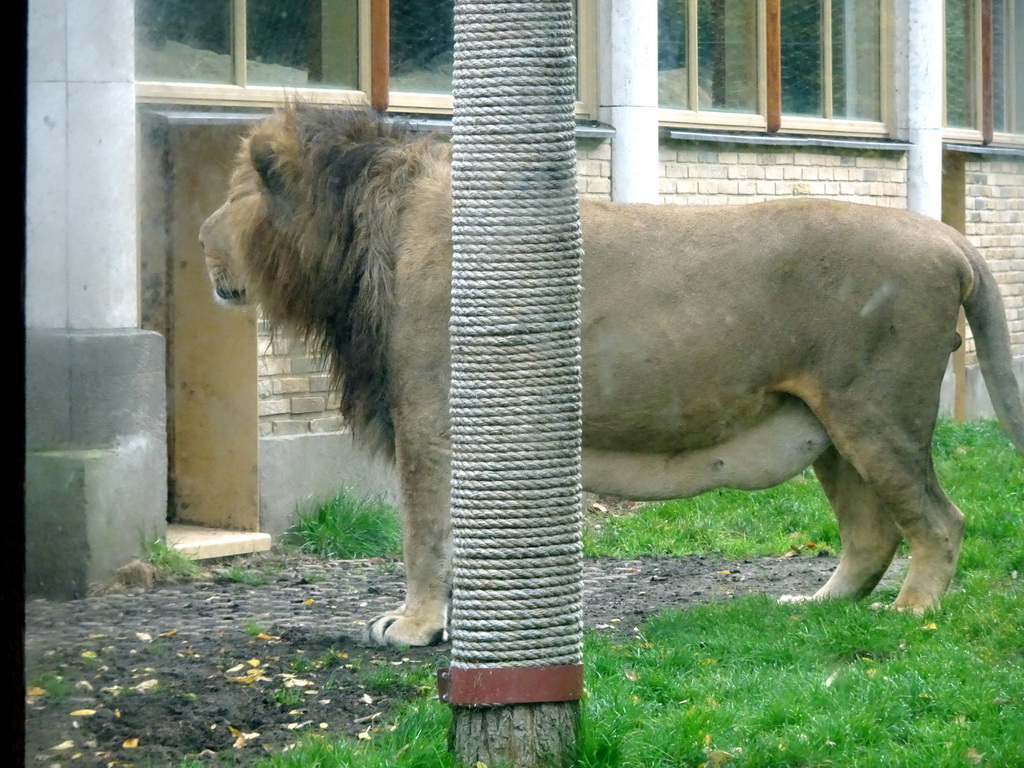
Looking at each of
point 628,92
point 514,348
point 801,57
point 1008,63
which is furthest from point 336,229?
point 801,57

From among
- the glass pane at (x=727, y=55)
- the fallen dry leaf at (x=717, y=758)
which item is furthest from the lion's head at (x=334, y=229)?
the glass pane at (x=727, y=55)

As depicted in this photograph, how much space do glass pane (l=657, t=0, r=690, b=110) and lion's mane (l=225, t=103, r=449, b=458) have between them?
4848 millimetres

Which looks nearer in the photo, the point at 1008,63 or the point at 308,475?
the point at 308,475

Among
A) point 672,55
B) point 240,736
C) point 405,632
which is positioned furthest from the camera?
point 672,55

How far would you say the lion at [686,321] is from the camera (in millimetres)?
5145

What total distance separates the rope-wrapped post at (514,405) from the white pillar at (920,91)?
9.08 m

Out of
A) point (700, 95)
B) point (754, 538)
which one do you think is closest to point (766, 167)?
point (700, 95)

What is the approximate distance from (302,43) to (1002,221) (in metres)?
8.23

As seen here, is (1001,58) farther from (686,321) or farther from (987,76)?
(686,321)

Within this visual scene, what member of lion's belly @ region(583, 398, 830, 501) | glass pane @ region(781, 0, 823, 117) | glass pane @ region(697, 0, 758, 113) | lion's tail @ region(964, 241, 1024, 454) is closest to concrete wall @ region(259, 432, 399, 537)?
lion's belly @ region(583, 398, 830, 501)

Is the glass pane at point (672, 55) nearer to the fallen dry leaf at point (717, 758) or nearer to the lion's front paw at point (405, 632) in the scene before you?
the lion's front paw at point (405, 632)

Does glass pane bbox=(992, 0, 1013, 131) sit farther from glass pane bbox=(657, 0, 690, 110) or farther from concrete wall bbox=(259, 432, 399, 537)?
concrete wall bbox=(259, 432, 399, 537)

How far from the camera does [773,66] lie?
10.7 meters

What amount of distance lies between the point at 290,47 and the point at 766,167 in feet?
14.4
